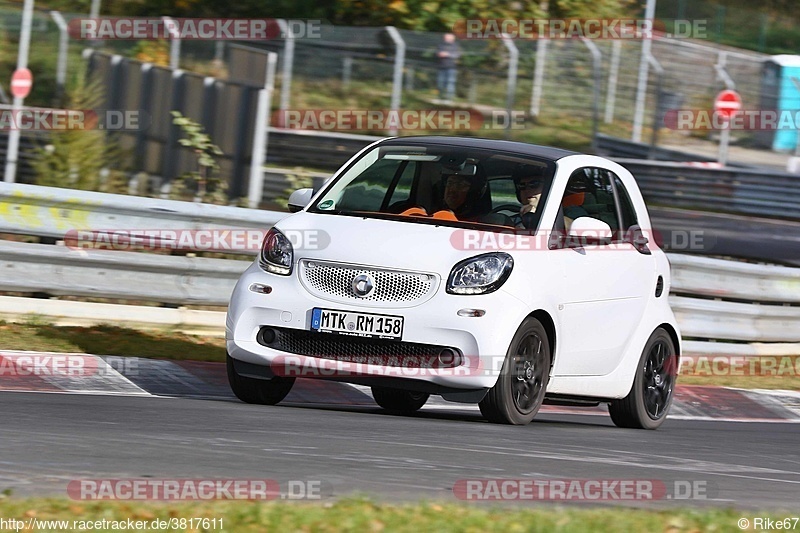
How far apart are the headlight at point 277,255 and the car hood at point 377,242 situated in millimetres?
40

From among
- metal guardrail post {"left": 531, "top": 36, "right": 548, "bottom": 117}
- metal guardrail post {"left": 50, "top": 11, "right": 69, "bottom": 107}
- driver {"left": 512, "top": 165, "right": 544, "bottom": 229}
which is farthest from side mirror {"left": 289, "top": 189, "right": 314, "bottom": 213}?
metal guardrail post {"left": 50, "top": 11, "right": 69, "bottom": 107}

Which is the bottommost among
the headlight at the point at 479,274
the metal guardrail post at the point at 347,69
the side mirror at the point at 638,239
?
the headlight at the point at 479,274

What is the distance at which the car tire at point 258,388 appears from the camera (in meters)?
8.90

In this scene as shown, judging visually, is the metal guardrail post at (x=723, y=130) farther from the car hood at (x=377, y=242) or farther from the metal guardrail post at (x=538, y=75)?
the car hood at (x=377, y=242)

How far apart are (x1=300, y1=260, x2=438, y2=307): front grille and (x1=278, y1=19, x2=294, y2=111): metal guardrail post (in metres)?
15.7

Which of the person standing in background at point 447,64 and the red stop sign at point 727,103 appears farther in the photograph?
the red stop sign at point 727,103

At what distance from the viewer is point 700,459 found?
8.23 meters

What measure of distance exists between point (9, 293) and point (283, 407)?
10.6 feet

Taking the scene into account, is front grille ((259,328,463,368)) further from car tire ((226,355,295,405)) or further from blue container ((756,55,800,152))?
blue container ((756,55,800,152))

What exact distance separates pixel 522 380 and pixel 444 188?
52.5 inches

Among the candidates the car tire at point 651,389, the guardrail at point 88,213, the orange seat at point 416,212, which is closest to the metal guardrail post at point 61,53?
the guardrail at point 88,213

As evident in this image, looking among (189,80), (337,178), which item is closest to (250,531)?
(337,178)

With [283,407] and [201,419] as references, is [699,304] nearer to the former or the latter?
[283,407]

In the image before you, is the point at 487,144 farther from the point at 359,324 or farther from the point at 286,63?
the point at 286,63
